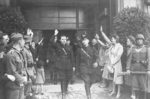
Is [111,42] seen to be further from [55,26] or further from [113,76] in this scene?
[55,26]

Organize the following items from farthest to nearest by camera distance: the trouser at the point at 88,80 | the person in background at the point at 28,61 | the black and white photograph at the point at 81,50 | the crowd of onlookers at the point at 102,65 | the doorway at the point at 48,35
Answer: the doorway at the point at 48,35, the trouser at the point at 88,80, the black and white photograph at the point at 81,50, the person in background at the point at 28,61, the crowd of onlookers at the point at 102,65

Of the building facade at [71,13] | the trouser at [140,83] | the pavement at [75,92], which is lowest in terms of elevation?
the pavement at [75,92]

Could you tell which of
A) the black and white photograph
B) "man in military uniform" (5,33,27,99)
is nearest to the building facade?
the black and white photograph

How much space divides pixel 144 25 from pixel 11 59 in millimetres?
3422

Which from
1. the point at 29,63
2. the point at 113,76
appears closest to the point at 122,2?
the point at 113,76

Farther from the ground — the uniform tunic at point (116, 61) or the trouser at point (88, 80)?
the uniform tunic at point (116, 61)

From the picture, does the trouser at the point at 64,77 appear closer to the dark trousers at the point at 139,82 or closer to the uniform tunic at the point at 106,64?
the uniform tunic at the point at 106,64

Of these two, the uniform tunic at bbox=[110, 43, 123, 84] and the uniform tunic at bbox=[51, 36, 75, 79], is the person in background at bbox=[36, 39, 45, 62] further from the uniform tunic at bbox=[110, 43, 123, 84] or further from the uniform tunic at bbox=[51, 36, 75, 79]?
the uniform tunic at bbox=[110, 43, 123, 84]

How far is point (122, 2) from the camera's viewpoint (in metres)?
5.99

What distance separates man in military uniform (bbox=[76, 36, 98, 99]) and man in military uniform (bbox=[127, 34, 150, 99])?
2.87ft

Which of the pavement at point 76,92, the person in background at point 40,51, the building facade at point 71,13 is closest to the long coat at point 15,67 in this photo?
the pavement at point 76,92

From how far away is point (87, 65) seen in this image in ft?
15.9

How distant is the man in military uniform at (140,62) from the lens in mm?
4566

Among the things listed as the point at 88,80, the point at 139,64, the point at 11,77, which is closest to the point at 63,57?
the point at 88,80
